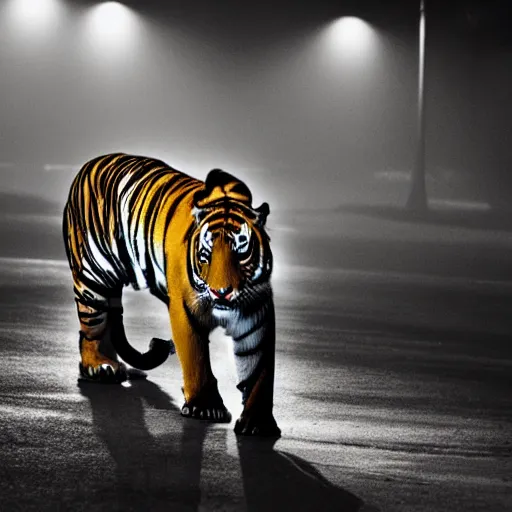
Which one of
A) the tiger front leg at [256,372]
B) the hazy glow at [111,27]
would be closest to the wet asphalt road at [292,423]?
the tiger front leg at [256,372]

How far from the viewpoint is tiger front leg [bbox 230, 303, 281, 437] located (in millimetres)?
5684

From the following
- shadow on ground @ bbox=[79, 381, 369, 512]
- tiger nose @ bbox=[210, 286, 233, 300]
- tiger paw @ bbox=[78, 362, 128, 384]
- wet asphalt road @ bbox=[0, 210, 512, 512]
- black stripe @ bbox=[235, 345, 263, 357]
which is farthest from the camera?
tiger paw @ bbox=[78, 362, 128, 384]

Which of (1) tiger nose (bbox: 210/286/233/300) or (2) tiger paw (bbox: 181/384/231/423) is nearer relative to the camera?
(1) tiger nose (bbox: 210/286/233/300)

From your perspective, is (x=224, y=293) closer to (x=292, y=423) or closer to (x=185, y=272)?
(x=185, y=272)

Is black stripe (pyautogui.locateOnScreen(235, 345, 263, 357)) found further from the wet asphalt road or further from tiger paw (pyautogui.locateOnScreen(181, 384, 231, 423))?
the wet asphalt road

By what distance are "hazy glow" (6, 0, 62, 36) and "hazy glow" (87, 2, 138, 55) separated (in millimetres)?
294

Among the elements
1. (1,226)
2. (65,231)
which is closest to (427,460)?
(65,231)

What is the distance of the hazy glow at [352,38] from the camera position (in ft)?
36.0

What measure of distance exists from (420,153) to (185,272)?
563 cm

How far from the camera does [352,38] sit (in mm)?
11008

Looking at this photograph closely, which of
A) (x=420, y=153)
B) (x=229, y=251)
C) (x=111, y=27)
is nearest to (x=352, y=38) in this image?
(x=420, y=153)

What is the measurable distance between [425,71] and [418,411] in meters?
5.12

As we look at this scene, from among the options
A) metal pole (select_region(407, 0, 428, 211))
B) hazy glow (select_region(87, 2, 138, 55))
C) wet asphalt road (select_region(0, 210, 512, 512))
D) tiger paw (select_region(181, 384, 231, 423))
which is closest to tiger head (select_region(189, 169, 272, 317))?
tiger paw (select_region(181, 384, 231, 423))

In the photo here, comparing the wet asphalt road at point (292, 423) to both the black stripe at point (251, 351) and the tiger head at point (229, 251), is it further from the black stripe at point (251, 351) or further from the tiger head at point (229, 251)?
the tiger head at point (229, 251)
